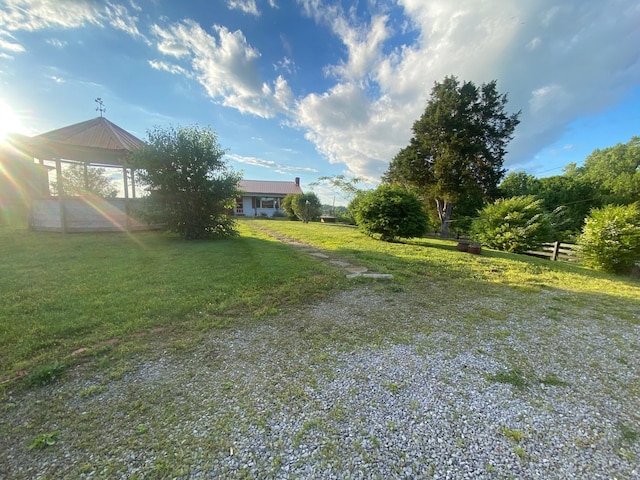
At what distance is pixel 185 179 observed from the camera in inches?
346

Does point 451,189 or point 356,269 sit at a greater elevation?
point 451,189

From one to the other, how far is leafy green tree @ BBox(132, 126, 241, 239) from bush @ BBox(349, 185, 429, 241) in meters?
6.11

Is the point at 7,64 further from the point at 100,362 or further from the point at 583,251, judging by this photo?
the point at 583,251

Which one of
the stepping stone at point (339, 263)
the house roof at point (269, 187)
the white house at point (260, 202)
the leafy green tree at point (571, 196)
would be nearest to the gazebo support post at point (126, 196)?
the stepping stone at point (339, 263)

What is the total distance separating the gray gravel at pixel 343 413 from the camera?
1424 millimetres

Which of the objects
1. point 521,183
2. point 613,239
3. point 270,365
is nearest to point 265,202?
point 613,239

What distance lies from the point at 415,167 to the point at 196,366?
18008mm

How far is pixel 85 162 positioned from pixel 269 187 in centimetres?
2254

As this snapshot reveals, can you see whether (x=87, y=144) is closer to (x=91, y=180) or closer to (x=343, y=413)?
(x=343, y=413)

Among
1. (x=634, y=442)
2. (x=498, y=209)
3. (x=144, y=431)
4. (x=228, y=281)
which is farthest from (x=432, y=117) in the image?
(x=144, y=431)

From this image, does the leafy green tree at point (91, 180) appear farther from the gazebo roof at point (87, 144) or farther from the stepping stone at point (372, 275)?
the stepping stone at point (372, 275)

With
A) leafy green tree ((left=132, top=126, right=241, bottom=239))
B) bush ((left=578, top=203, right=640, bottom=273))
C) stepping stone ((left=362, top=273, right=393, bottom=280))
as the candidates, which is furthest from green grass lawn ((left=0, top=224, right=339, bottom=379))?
bush ((left=578, top=203, right=640, bottom=273))

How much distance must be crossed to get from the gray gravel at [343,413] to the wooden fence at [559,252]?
8730 mm

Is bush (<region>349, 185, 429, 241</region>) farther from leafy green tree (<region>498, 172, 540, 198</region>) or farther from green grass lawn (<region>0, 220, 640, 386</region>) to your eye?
leafy green tree (<region>498, 172, 540, 198</region>)
